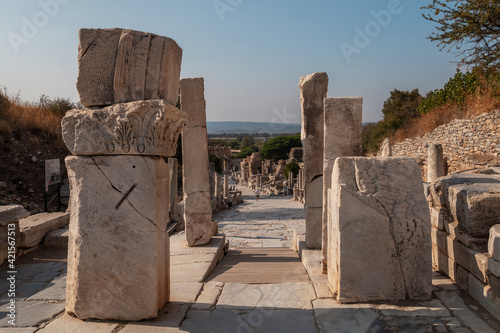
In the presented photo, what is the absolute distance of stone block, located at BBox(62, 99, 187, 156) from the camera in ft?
9.20

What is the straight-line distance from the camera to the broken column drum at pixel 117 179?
2816mm

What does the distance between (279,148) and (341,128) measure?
202ft

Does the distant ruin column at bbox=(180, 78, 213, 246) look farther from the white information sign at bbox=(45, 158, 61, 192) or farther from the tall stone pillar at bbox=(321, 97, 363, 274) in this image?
the white information sign at bbox=(45, 158, 61, 192)

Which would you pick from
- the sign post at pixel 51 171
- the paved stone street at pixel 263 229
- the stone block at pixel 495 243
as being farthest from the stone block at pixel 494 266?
the sign post at pixel 51 171

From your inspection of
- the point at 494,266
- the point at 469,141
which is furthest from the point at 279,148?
the point at 494,266

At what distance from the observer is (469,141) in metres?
13.8

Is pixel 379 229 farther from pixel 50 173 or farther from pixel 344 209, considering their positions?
pixel 50 173

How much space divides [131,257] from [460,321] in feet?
8.84

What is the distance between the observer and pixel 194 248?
569 centimetres

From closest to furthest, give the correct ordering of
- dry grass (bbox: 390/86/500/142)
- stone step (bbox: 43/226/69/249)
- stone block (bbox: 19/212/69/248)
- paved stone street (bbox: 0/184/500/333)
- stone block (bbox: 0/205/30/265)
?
paved stone street (bbox: 0/184/500/333) < stone block (bbox: 0/205/30/265) < stone block (bbox: 19/212/69/248) < stone step (bbox: 43/226/69/249) < dry grass (bbox: 390/86/500/142)

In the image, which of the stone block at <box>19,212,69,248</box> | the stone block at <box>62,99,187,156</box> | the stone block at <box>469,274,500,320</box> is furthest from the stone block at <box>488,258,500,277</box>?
the stone block at <box>19,212,69,248</box>

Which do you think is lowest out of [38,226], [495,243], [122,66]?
[38,226]

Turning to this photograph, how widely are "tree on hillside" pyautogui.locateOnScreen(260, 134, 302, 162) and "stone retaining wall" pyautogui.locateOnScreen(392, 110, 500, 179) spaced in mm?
47615

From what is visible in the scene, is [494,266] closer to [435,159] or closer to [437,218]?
[437,218]
